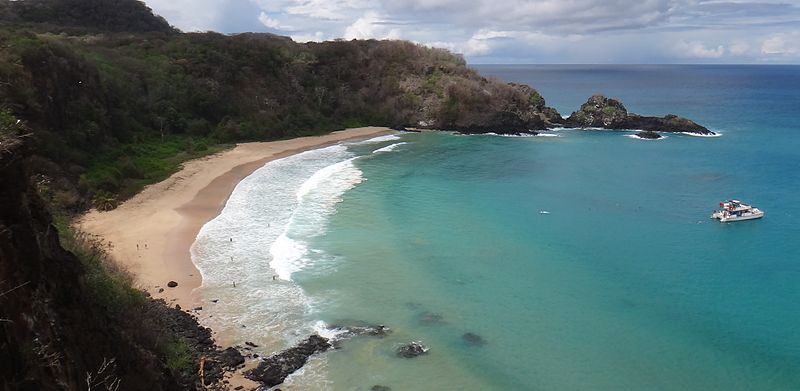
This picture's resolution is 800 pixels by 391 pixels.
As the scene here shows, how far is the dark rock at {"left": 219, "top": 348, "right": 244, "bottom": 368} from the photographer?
661 inches

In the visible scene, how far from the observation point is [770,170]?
48.8m

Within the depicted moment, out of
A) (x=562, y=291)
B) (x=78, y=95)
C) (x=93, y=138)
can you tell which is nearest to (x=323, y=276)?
(x=562, y=291)

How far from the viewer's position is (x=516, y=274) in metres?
25.0

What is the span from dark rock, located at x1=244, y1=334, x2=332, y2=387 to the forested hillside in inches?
608

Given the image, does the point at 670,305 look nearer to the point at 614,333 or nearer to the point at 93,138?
the point at 614,333

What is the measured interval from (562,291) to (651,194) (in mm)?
20451

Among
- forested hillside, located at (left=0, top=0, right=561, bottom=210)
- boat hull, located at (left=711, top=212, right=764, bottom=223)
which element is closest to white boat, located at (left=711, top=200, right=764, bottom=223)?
boat hull, located at (left=711, top=212, right=764, bottom=223)

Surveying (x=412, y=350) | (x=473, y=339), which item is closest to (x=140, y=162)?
(x=412, y=350)

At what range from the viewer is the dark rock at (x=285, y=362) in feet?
53.3

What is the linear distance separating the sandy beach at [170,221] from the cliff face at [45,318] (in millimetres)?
9591

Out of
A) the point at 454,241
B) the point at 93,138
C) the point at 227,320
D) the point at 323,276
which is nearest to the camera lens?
the point at 227,320

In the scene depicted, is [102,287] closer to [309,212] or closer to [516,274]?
[516,274]

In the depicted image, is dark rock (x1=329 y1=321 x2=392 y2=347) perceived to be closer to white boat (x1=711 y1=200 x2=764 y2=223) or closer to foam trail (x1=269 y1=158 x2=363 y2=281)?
foam trail (x1=269 y1=158 x2=363 y2=281)

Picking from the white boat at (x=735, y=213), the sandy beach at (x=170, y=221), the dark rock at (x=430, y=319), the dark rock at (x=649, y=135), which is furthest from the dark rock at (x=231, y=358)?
the dark rock at (x=649, y=135)
